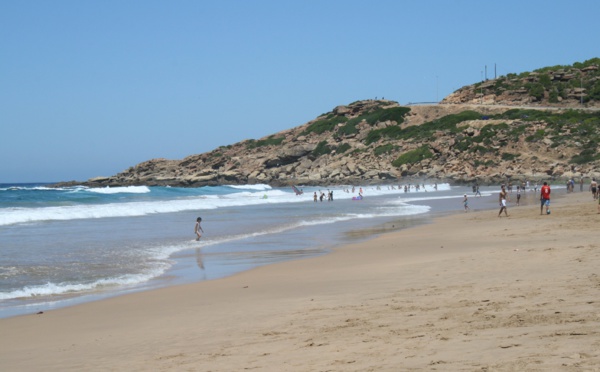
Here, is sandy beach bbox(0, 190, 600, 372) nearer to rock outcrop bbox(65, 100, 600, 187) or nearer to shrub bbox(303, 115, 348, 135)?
rock outcrop bbox(65, 100, 600, 187)

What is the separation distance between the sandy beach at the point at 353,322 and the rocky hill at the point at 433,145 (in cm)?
5895

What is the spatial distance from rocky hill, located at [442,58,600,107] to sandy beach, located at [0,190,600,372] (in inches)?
3475

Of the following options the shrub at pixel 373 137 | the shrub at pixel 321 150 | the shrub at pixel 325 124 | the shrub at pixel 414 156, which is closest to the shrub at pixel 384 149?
the shrub at pixel 414 156

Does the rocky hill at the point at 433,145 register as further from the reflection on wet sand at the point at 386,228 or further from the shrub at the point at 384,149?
the reflection on wet sand at the point at 386,228

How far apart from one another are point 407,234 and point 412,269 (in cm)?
912

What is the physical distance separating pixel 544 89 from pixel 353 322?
98.9 m

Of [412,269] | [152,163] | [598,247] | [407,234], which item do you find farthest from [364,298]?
[152,163]

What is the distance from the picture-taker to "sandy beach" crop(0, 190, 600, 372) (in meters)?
5.59

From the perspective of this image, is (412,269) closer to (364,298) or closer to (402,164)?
(364,298)

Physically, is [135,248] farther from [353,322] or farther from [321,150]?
[321,150]

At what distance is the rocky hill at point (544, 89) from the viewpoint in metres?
93.1

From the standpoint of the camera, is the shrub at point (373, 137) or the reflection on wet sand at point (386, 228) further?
the shrub at point (373, 137)

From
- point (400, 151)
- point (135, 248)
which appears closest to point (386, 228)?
point (135, 248)

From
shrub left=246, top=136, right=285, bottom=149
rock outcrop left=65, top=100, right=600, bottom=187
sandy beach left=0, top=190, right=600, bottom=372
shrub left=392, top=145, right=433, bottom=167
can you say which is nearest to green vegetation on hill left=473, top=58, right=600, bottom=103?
rock outcrop left=65, top=100, right=600, bottom=187
